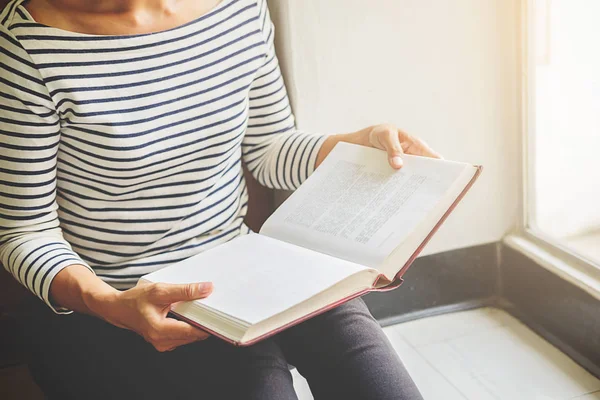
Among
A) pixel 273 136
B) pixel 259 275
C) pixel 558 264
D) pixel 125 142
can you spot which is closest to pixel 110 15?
pixel 125 142

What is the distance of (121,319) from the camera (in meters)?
0.75

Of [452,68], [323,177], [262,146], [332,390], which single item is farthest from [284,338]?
[452,68]

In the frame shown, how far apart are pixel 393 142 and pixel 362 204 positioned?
11 cm

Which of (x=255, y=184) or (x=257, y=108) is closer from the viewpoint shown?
(x=257, y=108)

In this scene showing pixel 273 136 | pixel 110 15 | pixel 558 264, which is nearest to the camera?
pixel 110 15

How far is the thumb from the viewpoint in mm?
691

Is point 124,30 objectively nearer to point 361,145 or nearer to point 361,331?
point 361,145

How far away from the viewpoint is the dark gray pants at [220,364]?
762 mm

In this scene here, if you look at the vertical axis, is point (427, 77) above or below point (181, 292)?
above

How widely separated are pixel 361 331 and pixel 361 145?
259mm

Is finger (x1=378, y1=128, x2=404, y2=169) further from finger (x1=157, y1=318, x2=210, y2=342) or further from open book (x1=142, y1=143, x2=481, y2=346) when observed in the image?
finger (x1=157, y1=318, x2=210, y2=342)

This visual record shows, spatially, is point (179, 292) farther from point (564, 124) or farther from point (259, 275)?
point (564, 124)

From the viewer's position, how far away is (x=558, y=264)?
124 centimetres

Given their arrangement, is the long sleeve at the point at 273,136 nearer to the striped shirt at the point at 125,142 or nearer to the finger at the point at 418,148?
the striped shirt at the point at 125,142
